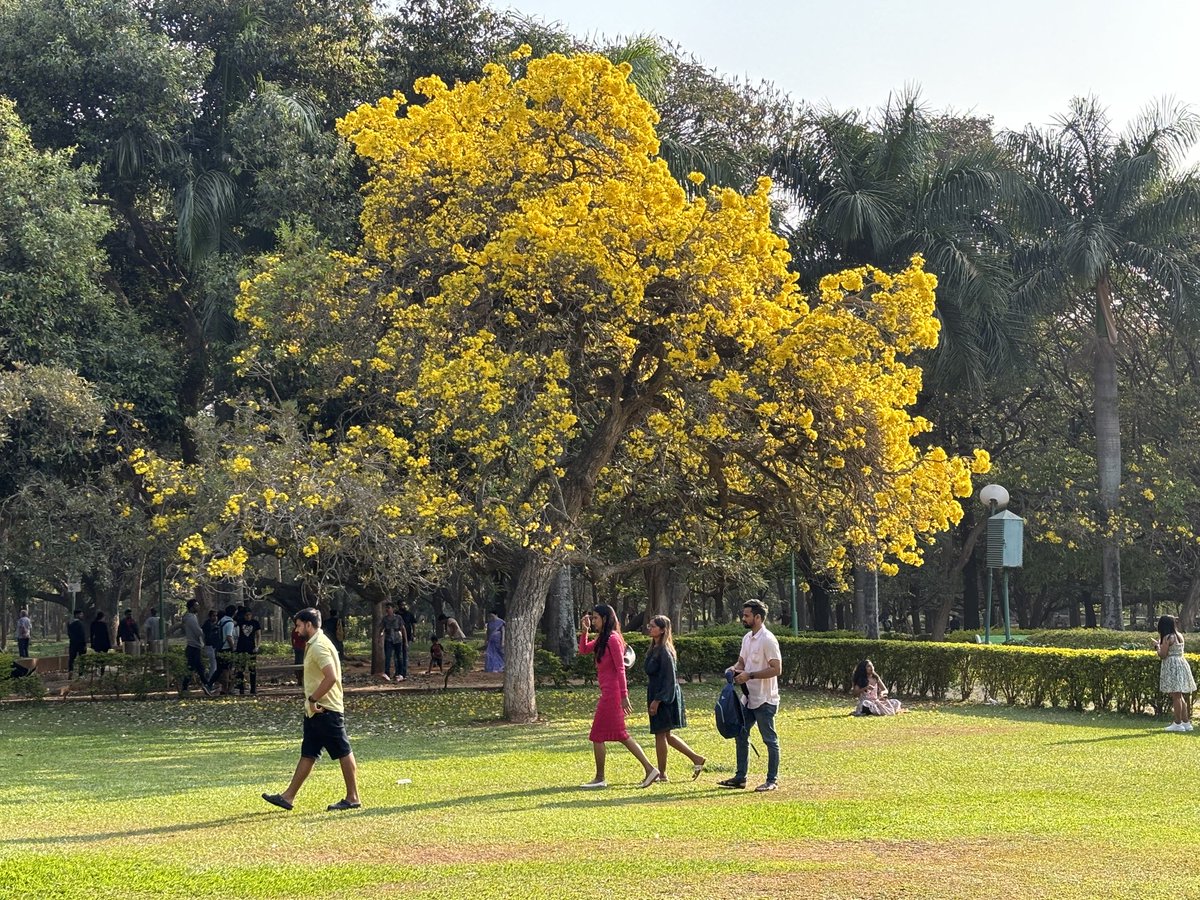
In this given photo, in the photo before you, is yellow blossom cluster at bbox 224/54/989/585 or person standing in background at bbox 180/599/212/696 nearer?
yellow blossom cluster at bbox 224/54/989/585

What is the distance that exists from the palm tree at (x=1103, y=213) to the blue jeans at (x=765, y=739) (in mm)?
20292

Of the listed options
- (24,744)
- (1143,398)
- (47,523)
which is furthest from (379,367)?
(1143,398)

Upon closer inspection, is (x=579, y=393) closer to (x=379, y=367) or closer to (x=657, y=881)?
(x=379, y=367)

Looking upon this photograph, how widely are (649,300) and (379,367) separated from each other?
365cm

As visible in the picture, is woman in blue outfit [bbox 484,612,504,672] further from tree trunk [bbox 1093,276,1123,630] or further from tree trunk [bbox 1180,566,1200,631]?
tree trunk [bbox 1180,566,1200,631]

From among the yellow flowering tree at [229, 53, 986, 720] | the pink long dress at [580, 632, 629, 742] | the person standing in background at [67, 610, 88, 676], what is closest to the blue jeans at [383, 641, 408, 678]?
the person standing in background at [67, 610, 88, 676]

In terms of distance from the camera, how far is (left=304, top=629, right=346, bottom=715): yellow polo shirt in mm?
10172

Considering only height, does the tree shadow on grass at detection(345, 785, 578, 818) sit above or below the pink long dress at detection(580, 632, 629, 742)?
below

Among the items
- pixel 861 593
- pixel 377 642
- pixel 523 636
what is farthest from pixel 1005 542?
pixel 377 642

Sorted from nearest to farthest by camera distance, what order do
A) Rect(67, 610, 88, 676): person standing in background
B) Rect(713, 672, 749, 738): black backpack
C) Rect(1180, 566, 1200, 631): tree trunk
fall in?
Rect(713, 672, 749, 738): black backpack
Rect(67, 610, 88, 676): person standing in background
Rect(1180, 566, 1200, 631): tree trunk

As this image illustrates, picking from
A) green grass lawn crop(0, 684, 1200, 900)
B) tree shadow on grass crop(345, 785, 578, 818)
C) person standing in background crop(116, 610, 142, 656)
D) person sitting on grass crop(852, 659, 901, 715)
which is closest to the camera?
green grass lawn crop(0, 684, 1200, 900)

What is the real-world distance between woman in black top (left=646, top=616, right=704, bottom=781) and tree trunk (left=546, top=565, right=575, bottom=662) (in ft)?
51.6

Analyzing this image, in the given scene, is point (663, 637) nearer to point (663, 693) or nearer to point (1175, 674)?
point (663, 693)

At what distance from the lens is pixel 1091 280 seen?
1143 inches
